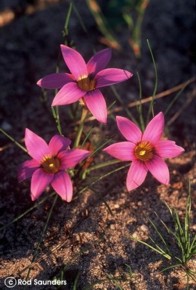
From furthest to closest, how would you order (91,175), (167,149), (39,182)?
(91,175) → (167,149) → (39,182)

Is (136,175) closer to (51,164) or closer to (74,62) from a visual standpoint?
(51,164)

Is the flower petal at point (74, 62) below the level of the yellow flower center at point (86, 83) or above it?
above

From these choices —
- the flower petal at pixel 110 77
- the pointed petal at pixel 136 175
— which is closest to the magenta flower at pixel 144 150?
the pointed petal at pixel 136 175

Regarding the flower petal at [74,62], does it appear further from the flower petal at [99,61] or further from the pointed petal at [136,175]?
the pointed petal at [136,175]

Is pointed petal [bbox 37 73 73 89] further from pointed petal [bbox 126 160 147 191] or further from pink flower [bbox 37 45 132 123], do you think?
pointed petal [bbox 126 160 147 191]

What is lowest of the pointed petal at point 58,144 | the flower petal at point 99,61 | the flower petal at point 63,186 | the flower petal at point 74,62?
the flower petal at point 63,186

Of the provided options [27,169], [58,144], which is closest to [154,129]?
[58,144]

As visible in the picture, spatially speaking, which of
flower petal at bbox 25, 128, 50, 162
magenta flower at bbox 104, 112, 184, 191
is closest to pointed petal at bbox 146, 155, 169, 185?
magenta flower at bbox 104, 112, 184, 191
